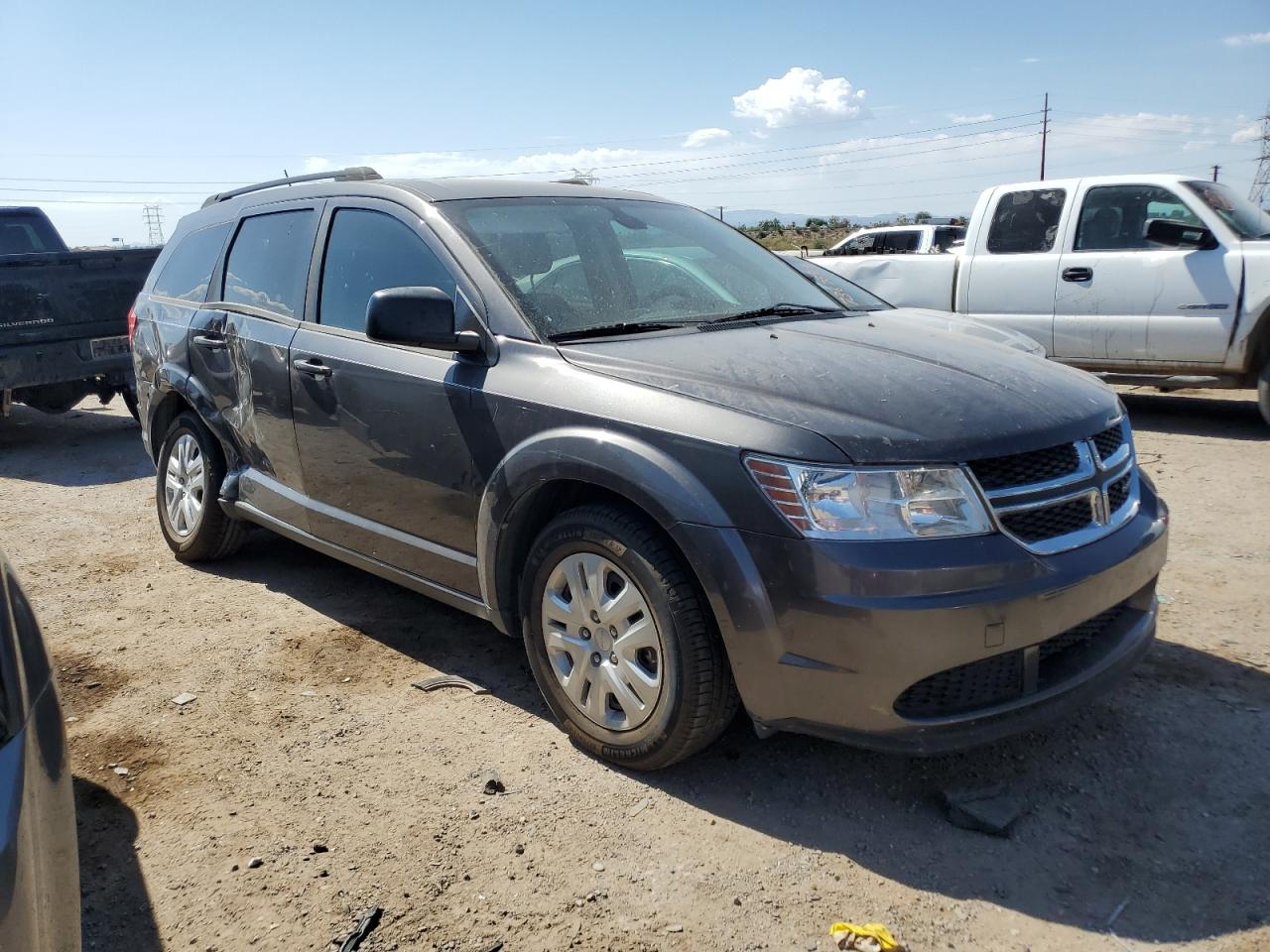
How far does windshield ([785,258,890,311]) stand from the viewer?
169 inches

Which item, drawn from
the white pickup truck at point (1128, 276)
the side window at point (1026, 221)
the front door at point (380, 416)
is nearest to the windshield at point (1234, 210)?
the white pickup truck at point (1128, 276)

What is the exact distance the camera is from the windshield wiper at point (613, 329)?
3391 mm

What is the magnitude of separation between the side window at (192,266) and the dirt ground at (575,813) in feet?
5.80

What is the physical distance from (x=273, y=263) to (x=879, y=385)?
293cm

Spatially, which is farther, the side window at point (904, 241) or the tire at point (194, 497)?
the side window at point (904, 241)

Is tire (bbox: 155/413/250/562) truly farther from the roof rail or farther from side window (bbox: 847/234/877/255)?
side window (bbox: 847/234/877/255)

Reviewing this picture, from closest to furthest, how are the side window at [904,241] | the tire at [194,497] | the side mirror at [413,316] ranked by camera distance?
1. the side mirror at [413,316]
2. the tire at [194,497]
3. the side window at [904,241]

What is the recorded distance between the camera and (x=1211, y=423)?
8.20 m

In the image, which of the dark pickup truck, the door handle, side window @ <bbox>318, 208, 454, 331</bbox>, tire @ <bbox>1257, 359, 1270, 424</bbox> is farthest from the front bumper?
the dark pickup truck

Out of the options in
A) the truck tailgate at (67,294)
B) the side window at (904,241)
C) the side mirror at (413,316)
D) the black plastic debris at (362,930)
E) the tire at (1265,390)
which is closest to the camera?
the black plastic debris at (362,930)

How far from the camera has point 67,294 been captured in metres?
8.68

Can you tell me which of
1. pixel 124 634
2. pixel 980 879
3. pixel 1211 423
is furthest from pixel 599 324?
pixel 1211 423

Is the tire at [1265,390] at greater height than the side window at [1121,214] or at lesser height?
lesser

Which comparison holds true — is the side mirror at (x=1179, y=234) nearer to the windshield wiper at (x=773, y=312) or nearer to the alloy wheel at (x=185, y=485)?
the windshield wiper at (x=773, y=312)
